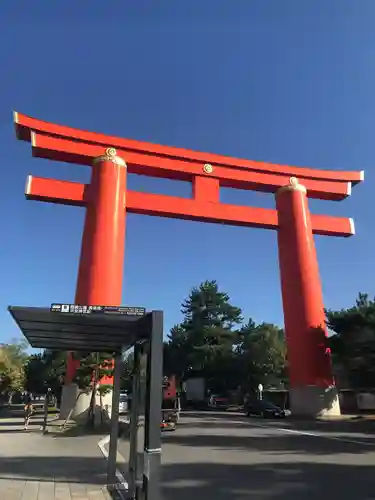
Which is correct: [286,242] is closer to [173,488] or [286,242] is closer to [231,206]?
[231,206]

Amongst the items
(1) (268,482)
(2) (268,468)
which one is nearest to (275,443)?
(2) (268,468)

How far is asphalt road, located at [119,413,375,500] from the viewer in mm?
7363

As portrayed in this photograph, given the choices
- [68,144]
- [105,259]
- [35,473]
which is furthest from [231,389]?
[35,473]

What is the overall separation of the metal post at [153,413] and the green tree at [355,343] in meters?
20.8

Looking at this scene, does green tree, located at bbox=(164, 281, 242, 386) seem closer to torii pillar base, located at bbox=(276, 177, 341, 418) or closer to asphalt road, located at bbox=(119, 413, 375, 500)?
torii pillar base, located at bbox=(276, 177, 341, 418)

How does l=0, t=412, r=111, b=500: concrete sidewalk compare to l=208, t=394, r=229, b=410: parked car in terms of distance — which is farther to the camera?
l=208, t=394, r=229, b=410: parked car

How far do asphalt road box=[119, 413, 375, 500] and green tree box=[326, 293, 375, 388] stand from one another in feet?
29.4

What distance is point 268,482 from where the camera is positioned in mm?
8164

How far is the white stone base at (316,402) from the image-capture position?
26.6 m

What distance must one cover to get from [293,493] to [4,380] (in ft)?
98.5

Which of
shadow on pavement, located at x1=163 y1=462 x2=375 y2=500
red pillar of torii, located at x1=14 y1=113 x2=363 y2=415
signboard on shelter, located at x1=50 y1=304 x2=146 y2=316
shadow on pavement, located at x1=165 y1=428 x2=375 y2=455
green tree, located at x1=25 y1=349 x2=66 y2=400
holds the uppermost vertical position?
red pillar of torii, located at x1=14 y1=113 x2=363 y2=415

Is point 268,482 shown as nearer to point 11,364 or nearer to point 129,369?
point 129,369

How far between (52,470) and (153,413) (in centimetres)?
594

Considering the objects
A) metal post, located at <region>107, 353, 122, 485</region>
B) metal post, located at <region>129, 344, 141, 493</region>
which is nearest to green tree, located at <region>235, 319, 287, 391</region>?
metal post, located at <region>107, 353, 122, 485</region>
